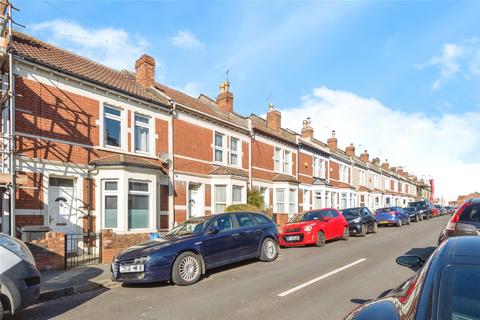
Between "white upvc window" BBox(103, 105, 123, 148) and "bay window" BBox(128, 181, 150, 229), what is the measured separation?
1.84 m

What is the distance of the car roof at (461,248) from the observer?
2647mm

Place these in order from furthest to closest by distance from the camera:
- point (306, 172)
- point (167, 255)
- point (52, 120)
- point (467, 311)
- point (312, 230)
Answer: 1. point (306, 172)
2. point (312, 230)
3. point (52, 120)
4. point (167, 255)
5. point (467, 311)

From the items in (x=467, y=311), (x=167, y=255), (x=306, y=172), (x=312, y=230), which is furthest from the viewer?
(x=306, y=172)

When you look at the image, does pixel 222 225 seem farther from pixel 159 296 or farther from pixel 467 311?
pixel 467 311

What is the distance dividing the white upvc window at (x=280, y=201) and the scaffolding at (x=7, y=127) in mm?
16749

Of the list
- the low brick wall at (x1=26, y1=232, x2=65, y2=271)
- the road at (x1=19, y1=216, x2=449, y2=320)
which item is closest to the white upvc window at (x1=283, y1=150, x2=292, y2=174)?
the road at (x1=19, y1=216, x2=449, y2=320)

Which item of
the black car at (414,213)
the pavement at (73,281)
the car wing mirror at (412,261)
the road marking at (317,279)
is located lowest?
the black car at (414,213)

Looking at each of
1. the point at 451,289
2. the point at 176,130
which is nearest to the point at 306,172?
the point at 176,130

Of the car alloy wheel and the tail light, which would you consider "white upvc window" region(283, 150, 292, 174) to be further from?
the tail light

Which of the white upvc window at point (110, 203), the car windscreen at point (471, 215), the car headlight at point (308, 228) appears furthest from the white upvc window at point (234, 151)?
the car windscreen at point (471, 215)

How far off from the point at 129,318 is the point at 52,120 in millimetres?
8860

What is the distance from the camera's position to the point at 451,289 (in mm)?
2307

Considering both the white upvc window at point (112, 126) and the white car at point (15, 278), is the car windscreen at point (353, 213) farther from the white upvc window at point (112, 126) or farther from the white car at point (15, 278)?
the white car at point (15, 278)

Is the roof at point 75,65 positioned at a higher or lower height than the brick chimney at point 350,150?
higher
